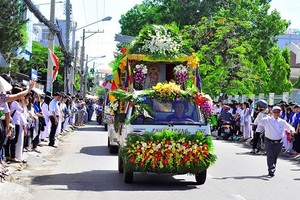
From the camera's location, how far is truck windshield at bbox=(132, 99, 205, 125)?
13.3m

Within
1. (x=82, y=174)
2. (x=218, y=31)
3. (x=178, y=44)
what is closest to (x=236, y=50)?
(x=218, y=31)

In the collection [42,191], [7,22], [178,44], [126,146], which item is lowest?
[42,191]

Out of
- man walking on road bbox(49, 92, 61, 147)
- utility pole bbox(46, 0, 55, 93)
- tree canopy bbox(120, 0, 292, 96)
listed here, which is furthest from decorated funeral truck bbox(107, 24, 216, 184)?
tree canopy bbox(120, 0, 292, 96)

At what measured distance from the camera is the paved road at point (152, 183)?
11.8 metres

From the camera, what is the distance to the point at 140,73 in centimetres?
1792

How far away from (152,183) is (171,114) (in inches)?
61.6

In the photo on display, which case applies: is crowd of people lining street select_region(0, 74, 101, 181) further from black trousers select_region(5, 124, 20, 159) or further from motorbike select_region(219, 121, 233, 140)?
motorbike select_region(219, 121, 233, 140)

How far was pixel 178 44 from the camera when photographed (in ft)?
57.3

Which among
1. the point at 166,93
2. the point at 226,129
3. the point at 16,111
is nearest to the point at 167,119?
the point at 166,93

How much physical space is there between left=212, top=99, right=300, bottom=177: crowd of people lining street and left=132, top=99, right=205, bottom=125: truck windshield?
55 cm

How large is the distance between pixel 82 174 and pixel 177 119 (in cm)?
309

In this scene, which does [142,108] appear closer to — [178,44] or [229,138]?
[178,44]

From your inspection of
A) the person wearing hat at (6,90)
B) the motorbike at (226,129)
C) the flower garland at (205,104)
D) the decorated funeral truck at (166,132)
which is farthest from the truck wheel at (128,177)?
the motorbike at (226,129)

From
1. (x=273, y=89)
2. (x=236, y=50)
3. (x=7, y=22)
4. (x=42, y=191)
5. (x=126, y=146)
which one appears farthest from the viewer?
(x=273, y=89)
